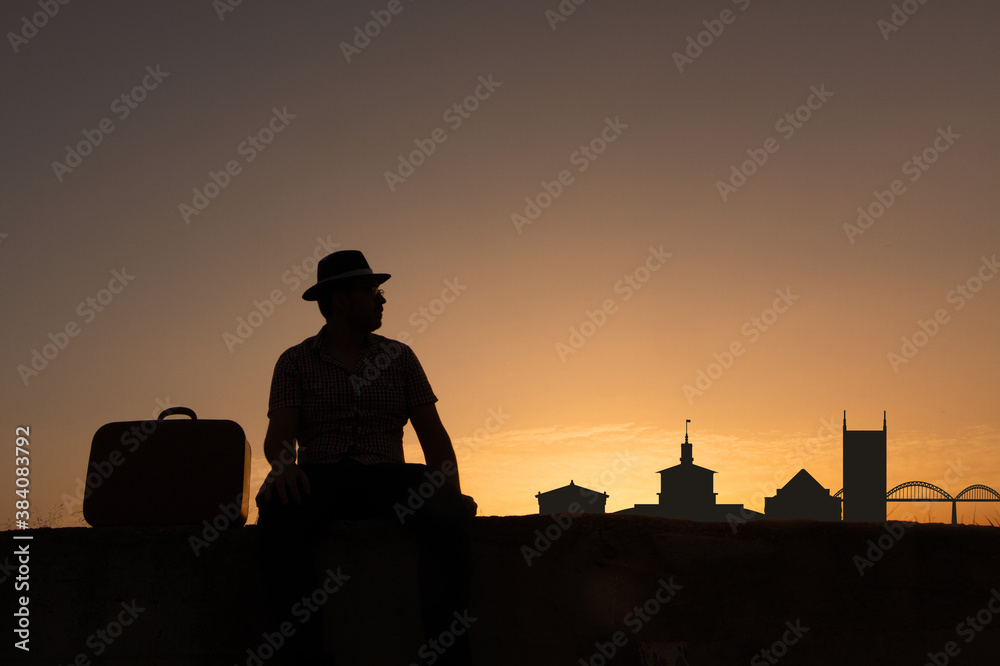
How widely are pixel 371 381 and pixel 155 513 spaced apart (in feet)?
3.23

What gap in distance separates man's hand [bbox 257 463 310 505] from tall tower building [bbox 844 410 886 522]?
4903 inches

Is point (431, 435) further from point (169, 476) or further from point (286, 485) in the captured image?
point (169, 476)

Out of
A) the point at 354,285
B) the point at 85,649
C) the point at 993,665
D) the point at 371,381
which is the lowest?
the point at 85,649

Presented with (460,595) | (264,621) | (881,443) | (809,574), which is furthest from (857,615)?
(881,443)

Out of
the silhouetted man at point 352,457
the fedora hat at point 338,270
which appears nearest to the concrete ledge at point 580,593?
the silhouetted man at point 352,457

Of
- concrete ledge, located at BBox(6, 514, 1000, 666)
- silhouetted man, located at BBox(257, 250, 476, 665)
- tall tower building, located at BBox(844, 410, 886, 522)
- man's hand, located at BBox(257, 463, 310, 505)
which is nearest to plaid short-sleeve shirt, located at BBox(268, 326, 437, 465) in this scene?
silhouetted man, located at BBox(257, 250, 476, 665)

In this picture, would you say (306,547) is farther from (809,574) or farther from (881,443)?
(881,443)

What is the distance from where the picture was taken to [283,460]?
Answer: 3041mm

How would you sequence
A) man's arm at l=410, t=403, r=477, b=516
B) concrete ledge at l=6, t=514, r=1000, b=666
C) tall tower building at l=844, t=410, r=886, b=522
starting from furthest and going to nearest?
tall tower building at l=844, t=410, r=886, b=522 → man's arm at l=410, t=403, r=477, b=516 → concrete ledge at l=6, t=514, r=1000, b=666

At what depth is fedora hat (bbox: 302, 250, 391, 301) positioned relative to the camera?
3320mm

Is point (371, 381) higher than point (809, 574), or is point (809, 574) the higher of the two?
point (371, 381)

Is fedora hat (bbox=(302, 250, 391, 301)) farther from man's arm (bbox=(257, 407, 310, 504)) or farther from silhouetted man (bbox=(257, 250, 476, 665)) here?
man's arm (bbox=(257, 407, 310, 504))

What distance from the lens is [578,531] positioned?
10.6ft

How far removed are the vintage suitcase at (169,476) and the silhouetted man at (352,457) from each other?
0.24 meters
